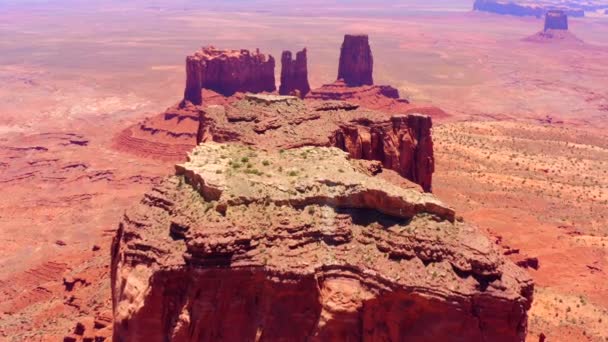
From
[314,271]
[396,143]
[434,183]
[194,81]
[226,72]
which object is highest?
[226,72]

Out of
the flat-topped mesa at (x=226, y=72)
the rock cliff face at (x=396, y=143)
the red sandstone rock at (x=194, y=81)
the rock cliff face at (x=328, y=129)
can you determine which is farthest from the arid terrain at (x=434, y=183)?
the flat-topped mesa at (x=226, y=72)

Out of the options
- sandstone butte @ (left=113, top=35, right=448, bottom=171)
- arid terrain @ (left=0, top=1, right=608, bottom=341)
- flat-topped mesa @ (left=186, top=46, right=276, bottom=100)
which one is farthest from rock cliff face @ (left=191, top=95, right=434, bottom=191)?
flat-topped mesa @ (left=186, top=46, right=276, bottom=100)

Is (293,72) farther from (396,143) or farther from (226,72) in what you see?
(396,143)

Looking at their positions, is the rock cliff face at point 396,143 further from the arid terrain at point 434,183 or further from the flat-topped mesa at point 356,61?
the flat-topped mesa at point 356,61

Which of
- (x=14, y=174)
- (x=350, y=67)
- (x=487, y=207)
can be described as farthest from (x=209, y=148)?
(x=350, y=67)

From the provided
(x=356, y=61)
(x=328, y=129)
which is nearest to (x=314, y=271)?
(x=328, y=129)

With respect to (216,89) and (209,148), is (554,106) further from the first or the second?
(209,148)

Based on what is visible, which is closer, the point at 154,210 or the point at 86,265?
the point at 154,210
